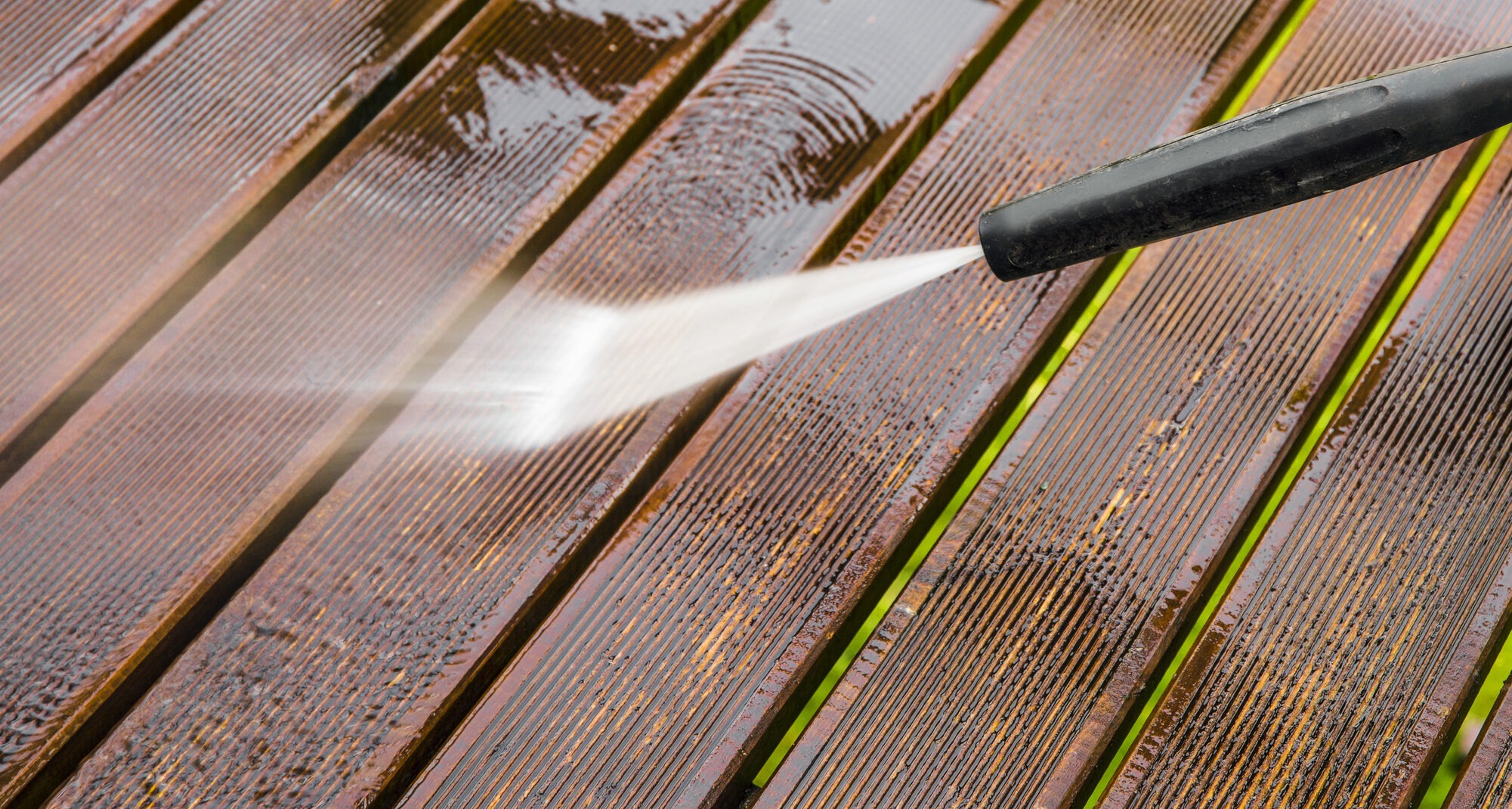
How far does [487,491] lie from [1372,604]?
1291 millimetres

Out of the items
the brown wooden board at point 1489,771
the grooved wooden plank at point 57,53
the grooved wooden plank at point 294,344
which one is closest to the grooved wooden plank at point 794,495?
the grooved wooden plank at point 294,344

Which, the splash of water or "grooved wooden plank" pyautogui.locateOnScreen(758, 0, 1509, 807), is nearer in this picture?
"grooved wooden plank" pyautogui.locateOnScreen(758, 0, 1509, 807)

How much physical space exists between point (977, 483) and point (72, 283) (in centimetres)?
150

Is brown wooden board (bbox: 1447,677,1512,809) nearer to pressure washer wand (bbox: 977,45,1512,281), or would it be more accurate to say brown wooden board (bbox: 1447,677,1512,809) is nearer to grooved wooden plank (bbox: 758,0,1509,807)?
grooved wooden plank (bbox: 758,0,1509,807)

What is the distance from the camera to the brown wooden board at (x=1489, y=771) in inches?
53.1

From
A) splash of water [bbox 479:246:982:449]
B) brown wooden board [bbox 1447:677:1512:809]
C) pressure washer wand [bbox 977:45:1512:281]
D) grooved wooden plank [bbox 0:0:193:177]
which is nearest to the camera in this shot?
pressure washer wand [bbox 977:45:1512:281]

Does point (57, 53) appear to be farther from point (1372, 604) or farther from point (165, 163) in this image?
point (1372, 604)

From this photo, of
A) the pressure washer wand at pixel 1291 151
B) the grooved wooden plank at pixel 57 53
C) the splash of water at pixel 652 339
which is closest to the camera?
the pressure washer wand at pixel 1291 151

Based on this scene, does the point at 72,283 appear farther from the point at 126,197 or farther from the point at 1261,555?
the point at 1261,555

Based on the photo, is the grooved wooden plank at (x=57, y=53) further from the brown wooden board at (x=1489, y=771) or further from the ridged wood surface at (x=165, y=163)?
the brown wooden board at (x=1489, y=771)

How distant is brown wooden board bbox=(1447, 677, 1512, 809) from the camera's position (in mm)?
1348

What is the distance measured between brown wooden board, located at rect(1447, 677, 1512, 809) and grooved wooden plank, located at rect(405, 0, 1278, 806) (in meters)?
0.80

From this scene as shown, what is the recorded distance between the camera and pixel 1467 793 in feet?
4.44

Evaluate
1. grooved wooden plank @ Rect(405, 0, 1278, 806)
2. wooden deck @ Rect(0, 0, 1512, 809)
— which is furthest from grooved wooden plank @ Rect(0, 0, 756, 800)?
grooved wooden plank @ Rect(405, 0, 1278, 806)
